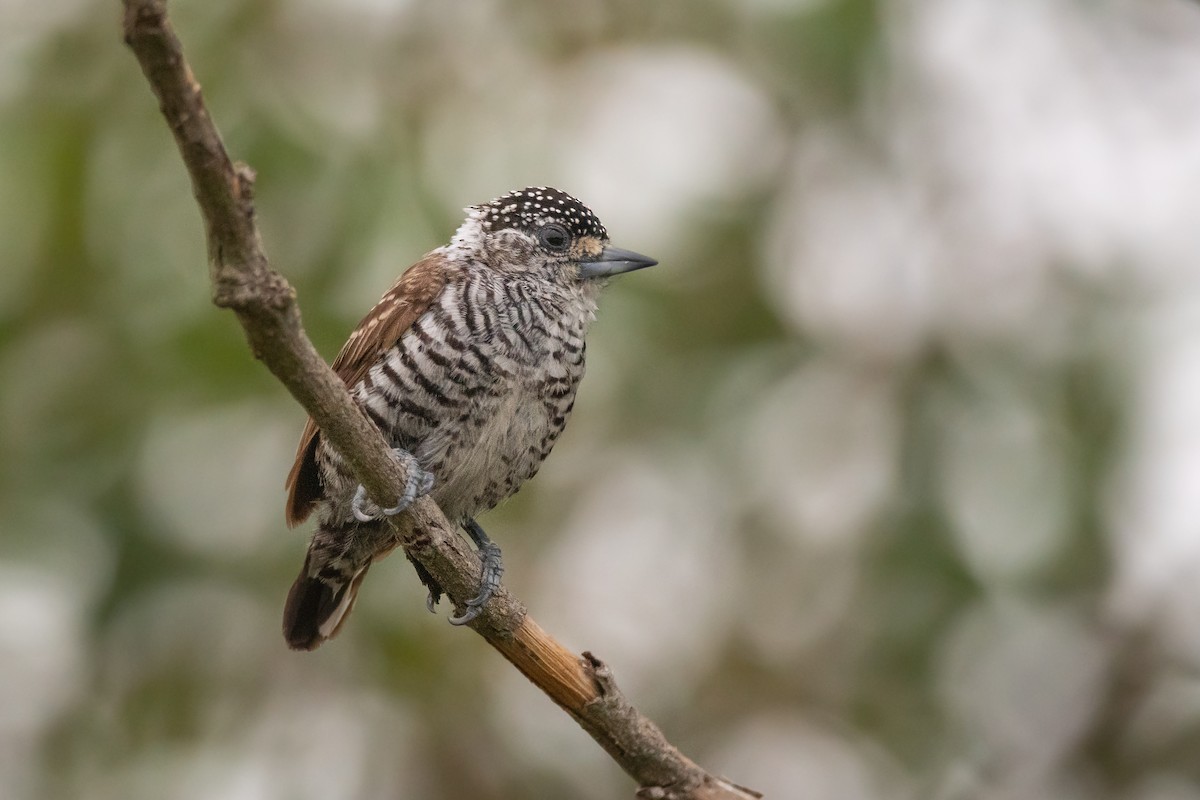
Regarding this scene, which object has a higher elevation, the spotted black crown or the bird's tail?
the spotted black crown

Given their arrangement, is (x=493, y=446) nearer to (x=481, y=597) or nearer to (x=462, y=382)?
(x=462, y=382)

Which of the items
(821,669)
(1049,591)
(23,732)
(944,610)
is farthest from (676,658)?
(23,732)

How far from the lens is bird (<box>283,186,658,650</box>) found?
339 centimetres

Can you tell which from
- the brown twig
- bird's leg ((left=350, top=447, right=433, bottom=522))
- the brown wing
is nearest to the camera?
the brown twig

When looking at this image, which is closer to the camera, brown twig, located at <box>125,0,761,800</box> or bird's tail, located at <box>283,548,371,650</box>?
brown twig, located at <box>125,0,761,800</box>

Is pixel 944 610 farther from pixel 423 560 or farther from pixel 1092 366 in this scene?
pixel 423 560

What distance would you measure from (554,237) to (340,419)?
146 centimetres

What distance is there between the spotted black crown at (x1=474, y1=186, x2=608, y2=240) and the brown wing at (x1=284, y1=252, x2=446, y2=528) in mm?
300

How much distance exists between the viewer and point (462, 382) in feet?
11.1

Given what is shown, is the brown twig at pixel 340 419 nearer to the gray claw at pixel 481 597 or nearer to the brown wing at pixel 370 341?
the gray claw at pixel 481 597

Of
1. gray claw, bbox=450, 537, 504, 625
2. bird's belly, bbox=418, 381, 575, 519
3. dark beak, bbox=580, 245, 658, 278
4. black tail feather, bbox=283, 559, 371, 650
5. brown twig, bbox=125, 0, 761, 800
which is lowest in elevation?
brown twig, bbox=125, 0, 761, 800

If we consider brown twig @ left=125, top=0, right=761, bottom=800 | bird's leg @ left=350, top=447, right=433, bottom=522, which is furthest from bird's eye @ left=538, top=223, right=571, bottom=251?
brown twig @ left=125, top=0, right=761, bottom=800

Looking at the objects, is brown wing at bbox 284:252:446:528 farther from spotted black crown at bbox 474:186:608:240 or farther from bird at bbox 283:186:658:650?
spotted black crown at bbox 474:186:608:240

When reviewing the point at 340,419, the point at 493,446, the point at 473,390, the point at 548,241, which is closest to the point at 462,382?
the point at 473,390
